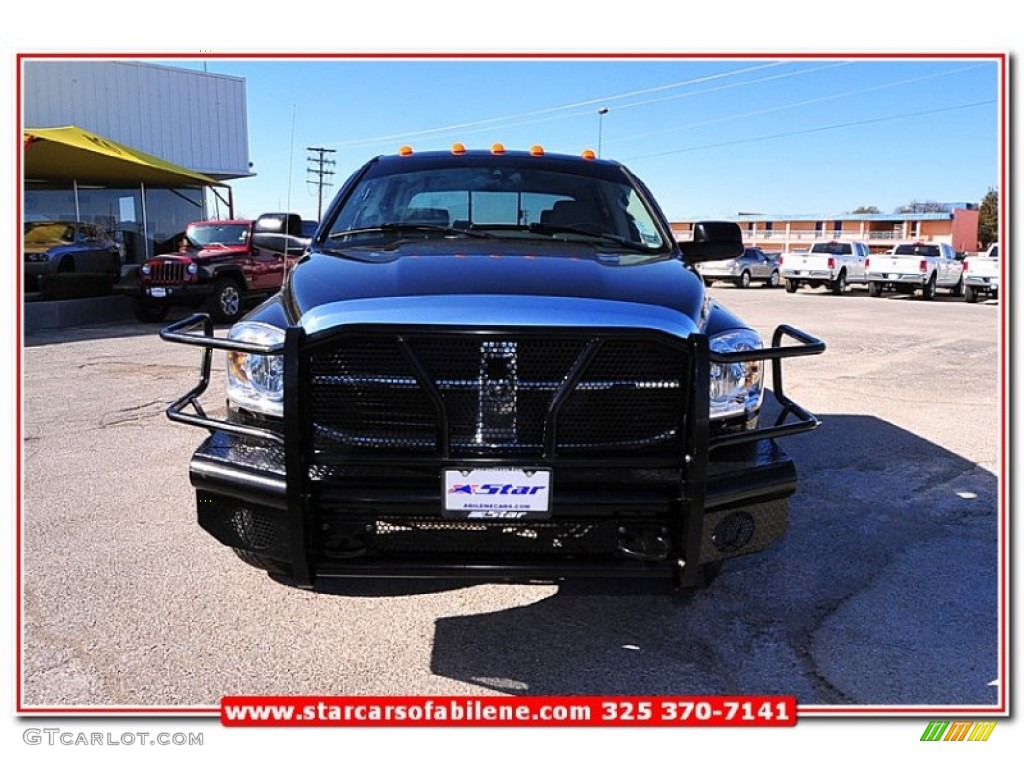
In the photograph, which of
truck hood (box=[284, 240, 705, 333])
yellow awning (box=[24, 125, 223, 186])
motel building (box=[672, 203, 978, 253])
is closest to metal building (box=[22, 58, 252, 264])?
yellow awning (box=[24, 125, 223, 186])

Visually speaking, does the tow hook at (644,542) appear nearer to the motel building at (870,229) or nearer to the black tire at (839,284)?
the black tire at (839,284)

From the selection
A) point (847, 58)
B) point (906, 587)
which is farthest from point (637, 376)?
point (906, 587)

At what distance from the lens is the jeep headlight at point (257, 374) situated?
2867 mm

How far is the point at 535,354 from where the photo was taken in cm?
266

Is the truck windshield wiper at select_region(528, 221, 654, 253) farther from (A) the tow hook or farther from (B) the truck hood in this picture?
(A) the tow hook

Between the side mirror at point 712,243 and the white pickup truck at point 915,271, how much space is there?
2303cm

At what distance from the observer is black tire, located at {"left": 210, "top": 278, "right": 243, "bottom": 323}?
562 inches

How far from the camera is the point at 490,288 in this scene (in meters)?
2.80

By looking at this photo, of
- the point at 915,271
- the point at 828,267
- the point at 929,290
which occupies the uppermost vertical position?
the point at 828,267

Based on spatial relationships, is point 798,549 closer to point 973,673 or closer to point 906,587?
point 906,587

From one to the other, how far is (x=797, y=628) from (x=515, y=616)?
111 cm

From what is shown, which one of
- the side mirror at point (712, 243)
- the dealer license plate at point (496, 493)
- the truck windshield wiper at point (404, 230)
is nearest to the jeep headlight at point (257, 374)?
the dealer license plate at point (496, 493)

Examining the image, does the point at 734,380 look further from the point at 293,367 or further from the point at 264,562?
the point at 264,562

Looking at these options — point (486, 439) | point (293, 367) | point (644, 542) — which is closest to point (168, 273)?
point (293, 367)
